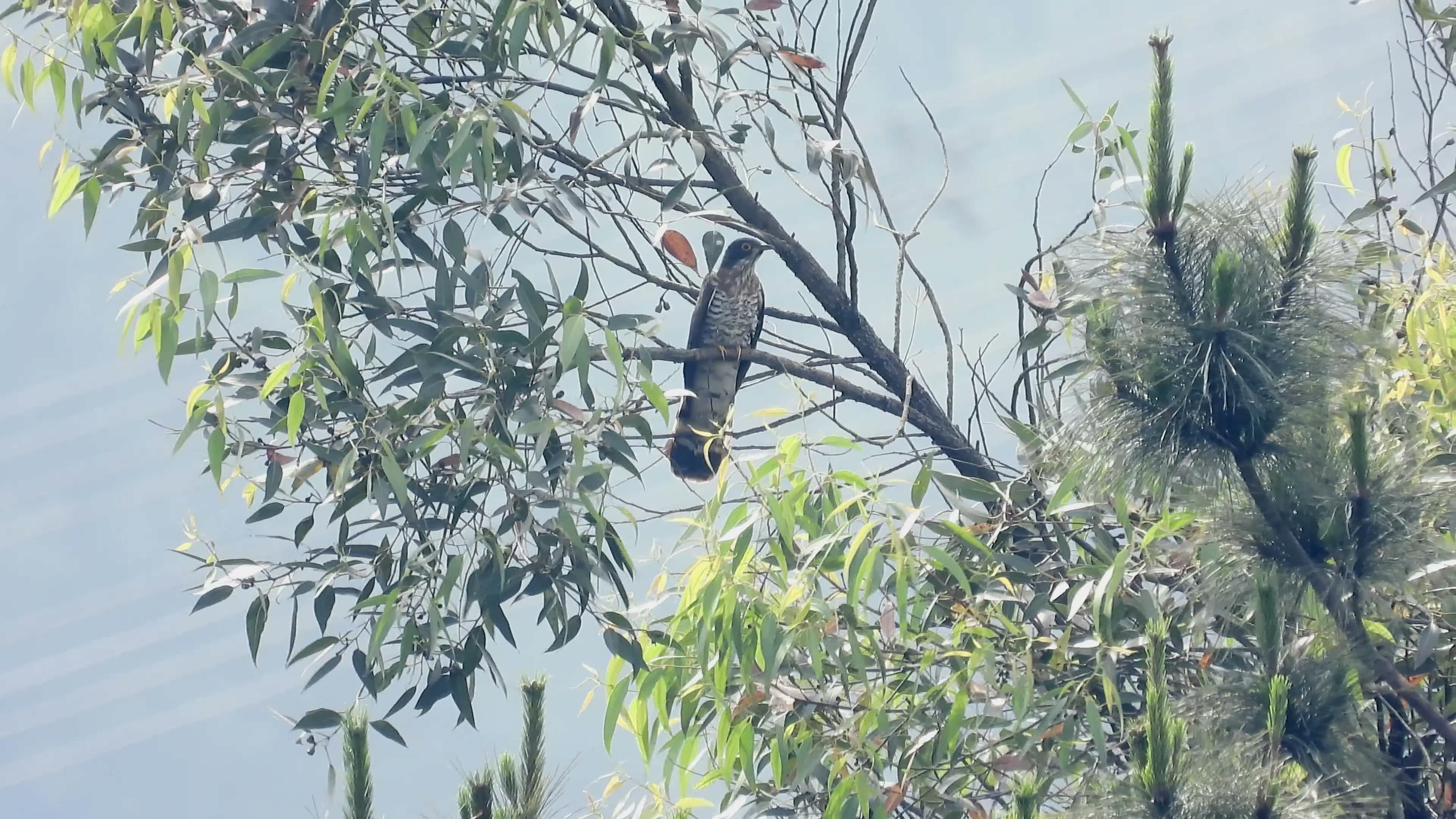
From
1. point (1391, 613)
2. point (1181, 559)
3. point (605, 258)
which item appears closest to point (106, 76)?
point (605, 258)

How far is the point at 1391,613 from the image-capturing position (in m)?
1.93

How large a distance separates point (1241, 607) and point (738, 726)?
81 centimetres

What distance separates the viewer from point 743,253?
415 centimetres

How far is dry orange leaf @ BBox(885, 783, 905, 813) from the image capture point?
7.44ft

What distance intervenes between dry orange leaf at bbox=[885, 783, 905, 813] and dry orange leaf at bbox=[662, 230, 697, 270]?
0.89 m

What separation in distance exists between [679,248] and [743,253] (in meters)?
1.78

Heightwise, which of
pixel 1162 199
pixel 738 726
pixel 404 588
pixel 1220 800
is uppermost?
pixel 1162 199

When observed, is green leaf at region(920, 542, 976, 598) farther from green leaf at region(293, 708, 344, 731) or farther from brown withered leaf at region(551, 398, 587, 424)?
green leaf at region(293, 708, 344, 731)

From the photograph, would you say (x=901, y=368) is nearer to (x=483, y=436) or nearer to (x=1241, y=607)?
(x=1241, y=607)

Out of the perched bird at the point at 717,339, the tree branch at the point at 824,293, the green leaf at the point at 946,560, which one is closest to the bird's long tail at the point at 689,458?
the perched bird at the point at 717,339

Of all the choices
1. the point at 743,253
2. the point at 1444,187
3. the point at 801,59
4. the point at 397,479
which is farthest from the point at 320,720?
the point at 743,253

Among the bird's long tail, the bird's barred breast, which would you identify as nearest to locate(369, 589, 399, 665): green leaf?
the bird's long tail

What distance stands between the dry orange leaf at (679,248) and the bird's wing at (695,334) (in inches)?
59.4

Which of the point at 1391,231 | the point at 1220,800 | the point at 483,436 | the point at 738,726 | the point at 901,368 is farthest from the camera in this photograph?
the point at 901,368
